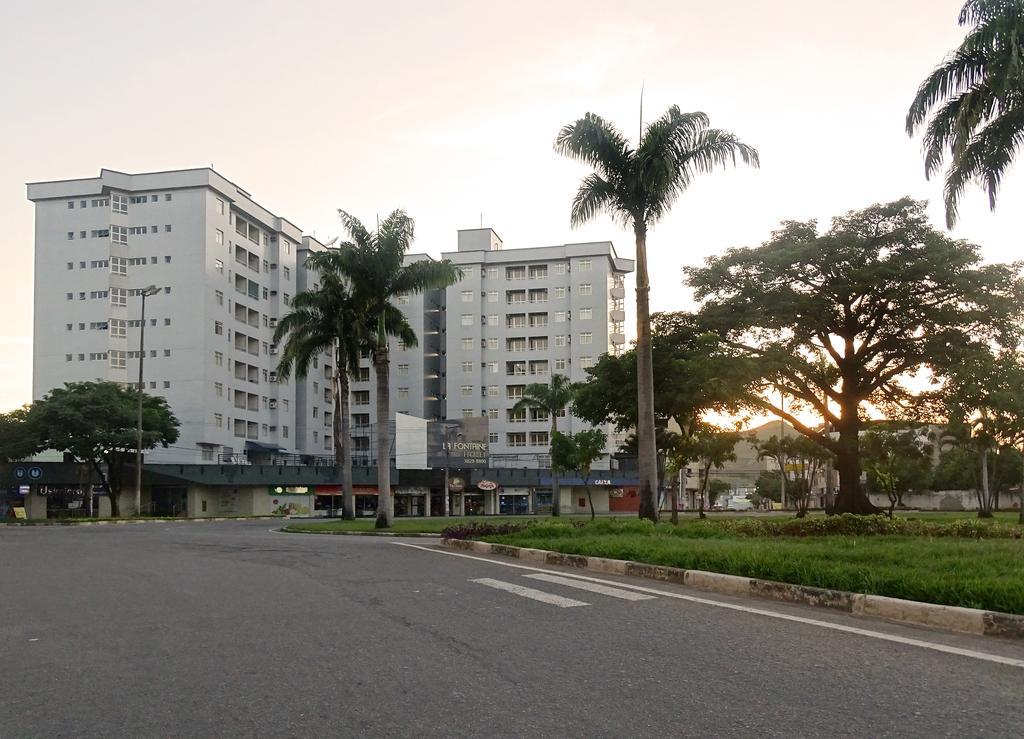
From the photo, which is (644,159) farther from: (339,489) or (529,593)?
(339,489)

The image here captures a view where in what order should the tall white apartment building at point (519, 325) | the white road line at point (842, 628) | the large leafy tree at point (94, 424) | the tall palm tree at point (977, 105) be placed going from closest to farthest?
the white road line at point (842, 628) < the tall palm tree at point (977, 105) < the large leafy tree at point (94, 424) < the tall white apartment building at point (519, 325)

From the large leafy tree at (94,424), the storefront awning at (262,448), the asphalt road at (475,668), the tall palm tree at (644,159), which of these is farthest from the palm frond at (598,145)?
the storefront awning at (262,448)

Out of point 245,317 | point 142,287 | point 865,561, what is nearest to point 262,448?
point 245,317

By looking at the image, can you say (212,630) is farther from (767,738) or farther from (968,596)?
(968,596)

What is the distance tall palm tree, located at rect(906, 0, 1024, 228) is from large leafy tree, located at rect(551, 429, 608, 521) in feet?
114

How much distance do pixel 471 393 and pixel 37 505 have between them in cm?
4547

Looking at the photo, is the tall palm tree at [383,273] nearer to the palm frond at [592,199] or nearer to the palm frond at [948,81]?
the palm frond at [592,199]

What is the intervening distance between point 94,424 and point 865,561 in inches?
2240

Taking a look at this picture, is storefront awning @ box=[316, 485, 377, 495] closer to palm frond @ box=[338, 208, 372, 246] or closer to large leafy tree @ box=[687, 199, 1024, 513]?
palm frond @ box=[338, 208, 372, 246]

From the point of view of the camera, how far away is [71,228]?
259ft

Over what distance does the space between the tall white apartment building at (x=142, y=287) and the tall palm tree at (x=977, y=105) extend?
66.9 m

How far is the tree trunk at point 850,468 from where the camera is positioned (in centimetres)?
3048

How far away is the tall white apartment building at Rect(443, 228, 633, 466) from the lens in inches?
3853

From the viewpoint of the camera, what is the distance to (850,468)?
31125mm
